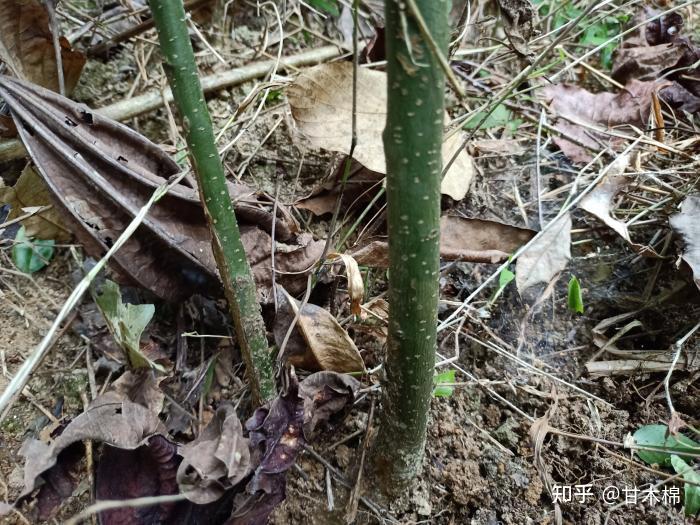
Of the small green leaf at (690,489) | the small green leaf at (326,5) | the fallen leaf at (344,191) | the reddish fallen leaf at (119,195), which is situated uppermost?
the small green leaf at (326,5)

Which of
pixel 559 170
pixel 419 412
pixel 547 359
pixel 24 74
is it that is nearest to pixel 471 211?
pixel 559 170

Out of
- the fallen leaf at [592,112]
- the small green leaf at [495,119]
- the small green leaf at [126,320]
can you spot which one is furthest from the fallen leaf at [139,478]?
the fallen leaf at [592,112]

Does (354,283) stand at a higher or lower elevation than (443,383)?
higher

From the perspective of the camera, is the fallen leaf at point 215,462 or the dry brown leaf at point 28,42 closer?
the fallen leaf at point 215,462

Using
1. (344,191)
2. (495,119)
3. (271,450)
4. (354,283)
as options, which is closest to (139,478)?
(271,450)

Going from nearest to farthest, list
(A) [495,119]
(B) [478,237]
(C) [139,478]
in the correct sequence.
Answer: (C) [139,478] → (B) [478,237] → (A) [495,119]

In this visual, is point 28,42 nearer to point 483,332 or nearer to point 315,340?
point 315,340

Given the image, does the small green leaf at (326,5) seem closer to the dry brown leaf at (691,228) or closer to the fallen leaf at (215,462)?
the dry brown leaf at (691,228)
